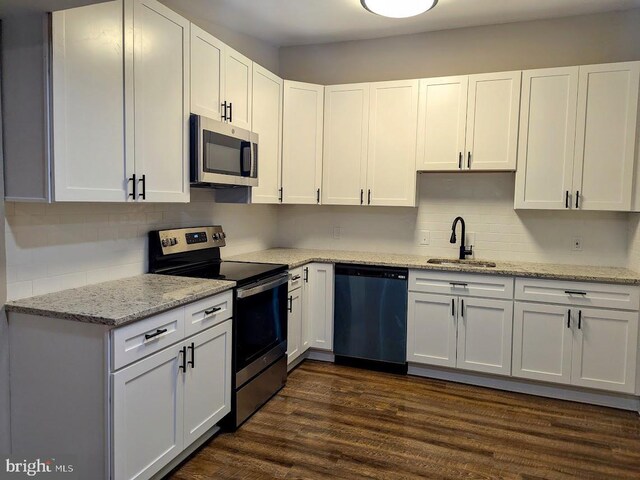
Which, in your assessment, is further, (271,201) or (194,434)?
(271,201)

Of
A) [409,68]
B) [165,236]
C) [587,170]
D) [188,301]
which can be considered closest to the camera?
[188,301]

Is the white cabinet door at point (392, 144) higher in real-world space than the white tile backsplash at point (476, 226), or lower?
higher

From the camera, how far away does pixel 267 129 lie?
11.8 ft

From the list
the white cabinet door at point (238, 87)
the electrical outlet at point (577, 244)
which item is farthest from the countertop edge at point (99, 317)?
the electrical outlet at point (577, 244)

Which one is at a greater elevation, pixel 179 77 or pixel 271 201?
pixel 179 77

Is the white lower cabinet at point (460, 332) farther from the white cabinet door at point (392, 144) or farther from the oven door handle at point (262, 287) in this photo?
the oven door handle at point (262, 287)

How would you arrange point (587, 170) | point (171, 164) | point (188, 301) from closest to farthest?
1. point (188, 301)
2. point (171, 164)
3. point (587, 170)

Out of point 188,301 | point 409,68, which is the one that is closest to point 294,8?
point 409,68

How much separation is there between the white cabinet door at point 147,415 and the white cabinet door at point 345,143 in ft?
7.22

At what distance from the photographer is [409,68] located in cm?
396

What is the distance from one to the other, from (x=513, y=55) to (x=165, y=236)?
10.1 feet

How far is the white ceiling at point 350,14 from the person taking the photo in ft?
10.6

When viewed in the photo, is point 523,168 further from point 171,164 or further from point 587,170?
point 171,164

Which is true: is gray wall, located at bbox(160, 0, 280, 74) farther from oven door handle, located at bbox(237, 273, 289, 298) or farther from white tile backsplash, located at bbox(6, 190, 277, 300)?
oven door handle, located at bbox(237, 273, 289, 298)
